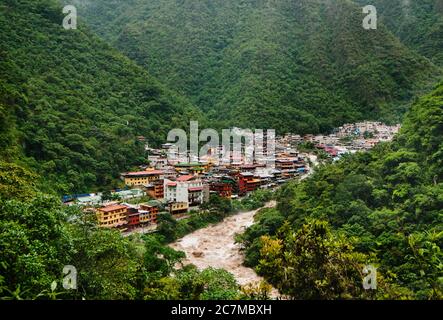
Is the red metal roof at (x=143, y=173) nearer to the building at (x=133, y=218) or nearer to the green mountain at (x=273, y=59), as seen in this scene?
the building at (x=133, y=218)

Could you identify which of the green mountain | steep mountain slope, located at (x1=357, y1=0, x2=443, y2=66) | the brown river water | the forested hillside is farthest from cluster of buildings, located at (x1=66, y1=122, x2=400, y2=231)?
steep mountain slope, located at (x1=357, y1=0, x2=443, y2=66)

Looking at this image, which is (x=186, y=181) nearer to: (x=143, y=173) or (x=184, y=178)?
(x=184, y=178)

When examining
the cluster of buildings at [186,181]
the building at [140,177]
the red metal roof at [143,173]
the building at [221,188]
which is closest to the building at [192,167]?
the cluster of buildings at [186,181]

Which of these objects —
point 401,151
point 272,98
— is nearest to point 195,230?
point 401,151

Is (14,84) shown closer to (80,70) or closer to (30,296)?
(80,70)

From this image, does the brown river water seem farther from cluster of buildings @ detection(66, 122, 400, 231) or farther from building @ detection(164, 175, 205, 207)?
building @ detection(164, 175, 205, 207)
